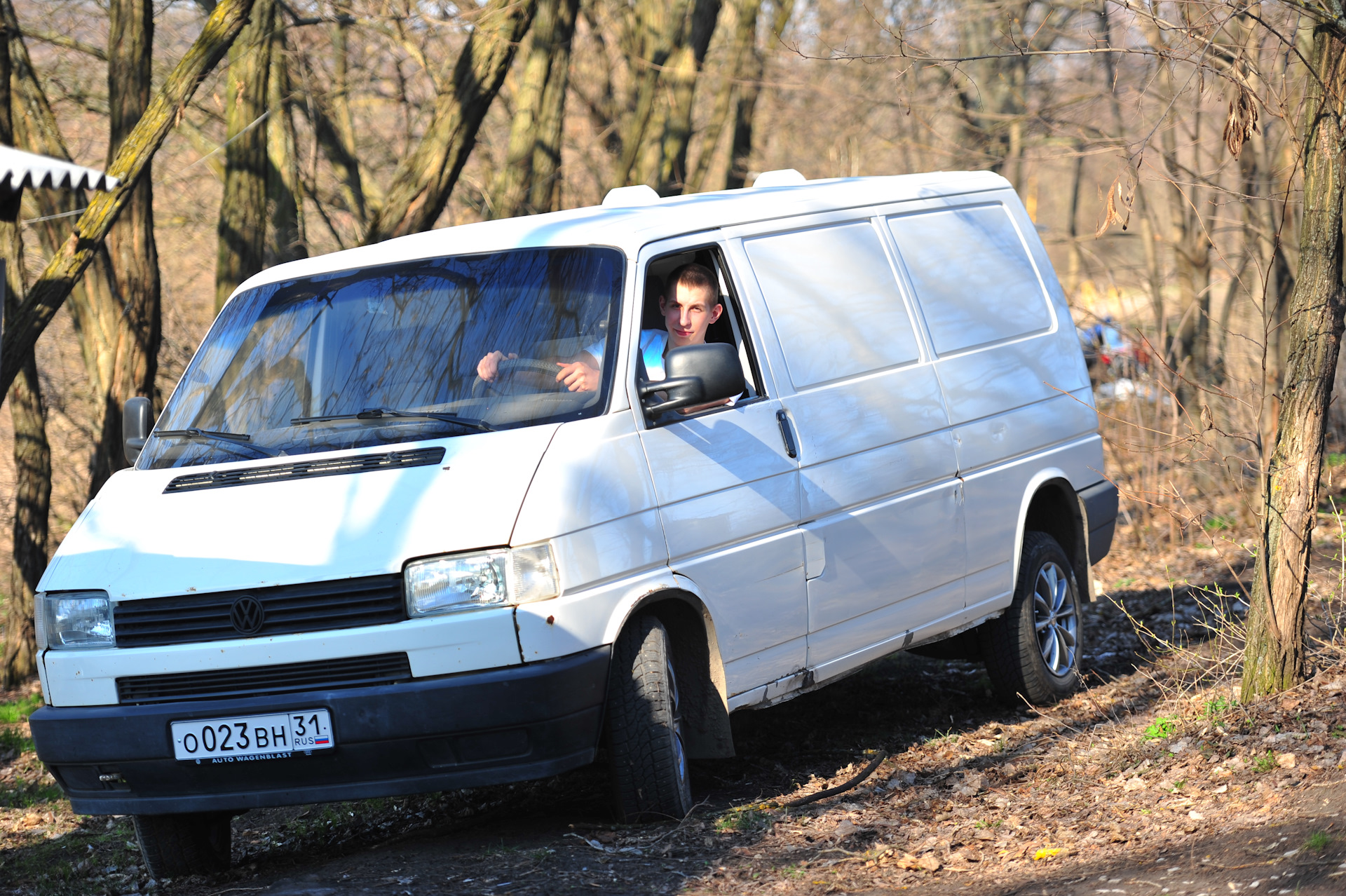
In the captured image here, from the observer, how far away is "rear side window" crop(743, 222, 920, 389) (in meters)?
5.59

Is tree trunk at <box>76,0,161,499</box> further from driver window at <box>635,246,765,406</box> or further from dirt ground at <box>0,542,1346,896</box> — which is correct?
driver window at <box>635,246,765,406</box>

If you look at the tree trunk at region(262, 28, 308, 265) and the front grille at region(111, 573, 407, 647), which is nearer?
the front grille at region(111, 573, 407, 647)

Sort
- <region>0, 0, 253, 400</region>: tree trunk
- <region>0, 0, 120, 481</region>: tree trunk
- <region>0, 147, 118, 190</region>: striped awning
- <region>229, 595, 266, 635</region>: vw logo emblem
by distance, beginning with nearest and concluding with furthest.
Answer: <region>229, 595, 266, 635</region>: vw logo emblem < <region>0, 147, 118, 190</region>: striped awning < <region>0, 0, 253, 400</region>: tree trunk < <region>0, 0, 120, 481</region>: tree trunk

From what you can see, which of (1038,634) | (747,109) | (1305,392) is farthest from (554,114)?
(1305,392)

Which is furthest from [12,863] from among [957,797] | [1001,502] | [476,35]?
[476,35]

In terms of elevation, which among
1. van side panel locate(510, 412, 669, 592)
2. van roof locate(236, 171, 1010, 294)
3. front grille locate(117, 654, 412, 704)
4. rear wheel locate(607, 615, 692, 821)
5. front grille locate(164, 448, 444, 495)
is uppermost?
van roof locate(236, 171, 1010, 294)

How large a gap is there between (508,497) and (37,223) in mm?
8288

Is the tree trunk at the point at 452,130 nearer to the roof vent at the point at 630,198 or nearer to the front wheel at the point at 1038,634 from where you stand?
the roof vent at the point at 630,198

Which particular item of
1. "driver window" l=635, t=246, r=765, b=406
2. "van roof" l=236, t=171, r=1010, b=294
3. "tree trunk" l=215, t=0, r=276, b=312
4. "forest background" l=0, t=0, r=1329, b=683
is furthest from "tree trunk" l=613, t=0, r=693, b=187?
"driver window" l=635, t=246, r=765, b=406

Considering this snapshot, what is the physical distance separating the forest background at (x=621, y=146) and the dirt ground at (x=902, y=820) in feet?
3.58

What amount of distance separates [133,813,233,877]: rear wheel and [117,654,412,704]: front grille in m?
0.67

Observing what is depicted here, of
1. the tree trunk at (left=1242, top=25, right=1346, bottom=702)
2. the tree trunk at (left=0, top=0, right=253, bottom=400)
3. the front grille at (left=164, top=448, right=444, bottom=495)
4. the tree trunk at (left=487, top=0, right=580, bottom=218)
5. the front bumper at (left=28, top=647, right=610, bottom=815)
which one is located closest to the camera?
the front bumper at (left=28, top=647, right=610, bottom=815)

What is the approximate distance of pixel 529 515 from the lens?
4328 millimetres

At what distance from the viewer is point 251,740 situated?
4.37m
